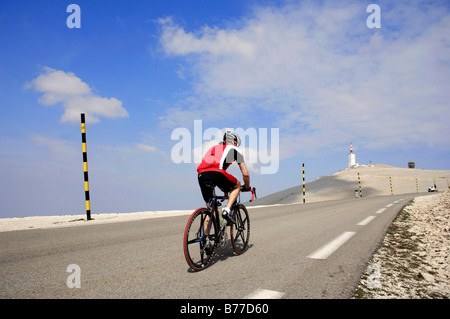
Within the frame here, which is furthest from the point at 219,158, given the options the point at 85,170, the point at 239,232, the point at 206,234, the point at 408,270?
the point at 85,170

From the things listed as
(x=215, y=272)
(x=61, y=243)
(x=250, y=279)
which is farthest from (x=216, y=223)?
(x=61, y=243)

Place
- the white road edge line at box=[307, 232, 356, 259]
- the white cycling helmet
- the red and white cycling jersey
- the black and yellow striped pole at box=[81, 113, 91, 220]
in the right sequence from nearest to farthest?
1. the red and white cycling jersey
2. the white cycling helmet
3. the white road edge line at box=[307, 232, 356, 259]
4. the black and yellow striped pole at box=[81, 113, 91, 220]

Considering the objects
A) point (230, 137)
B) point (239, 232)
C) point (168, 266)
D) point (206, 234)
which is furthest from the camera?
point (239, 232)

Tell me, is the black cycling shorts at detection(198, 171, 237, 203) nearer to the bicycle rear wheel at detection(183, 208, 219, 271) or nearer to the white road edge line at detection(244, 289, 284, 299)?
the bicycle rear wheel at detection(183, 208, 219, 271)

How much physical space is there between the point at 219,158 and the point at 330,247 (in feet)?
7.45

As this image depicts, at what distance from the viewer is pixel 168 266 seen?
329 cm

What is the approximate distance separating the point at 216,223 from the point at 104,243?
221cm

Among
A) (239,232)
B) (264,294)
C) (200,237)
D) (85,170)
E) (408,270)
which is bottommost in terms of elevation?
(408,270)

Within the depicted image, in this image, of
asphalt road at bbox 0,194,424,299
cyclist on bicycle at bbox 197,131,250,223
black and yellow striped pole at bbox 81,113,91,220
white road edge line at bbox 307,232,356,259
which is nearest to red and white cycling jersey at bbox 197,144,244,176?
cyclist on bicycle at bbox 197,131,250,223

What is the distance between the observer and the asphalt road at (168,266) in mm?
2492

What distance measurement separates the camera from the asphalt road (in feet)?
8.18

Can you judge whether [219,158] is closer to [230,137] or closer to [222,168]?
[222,168]

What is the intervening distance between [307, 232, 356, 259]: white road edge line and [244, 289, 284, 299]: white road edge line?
145 centimetres
